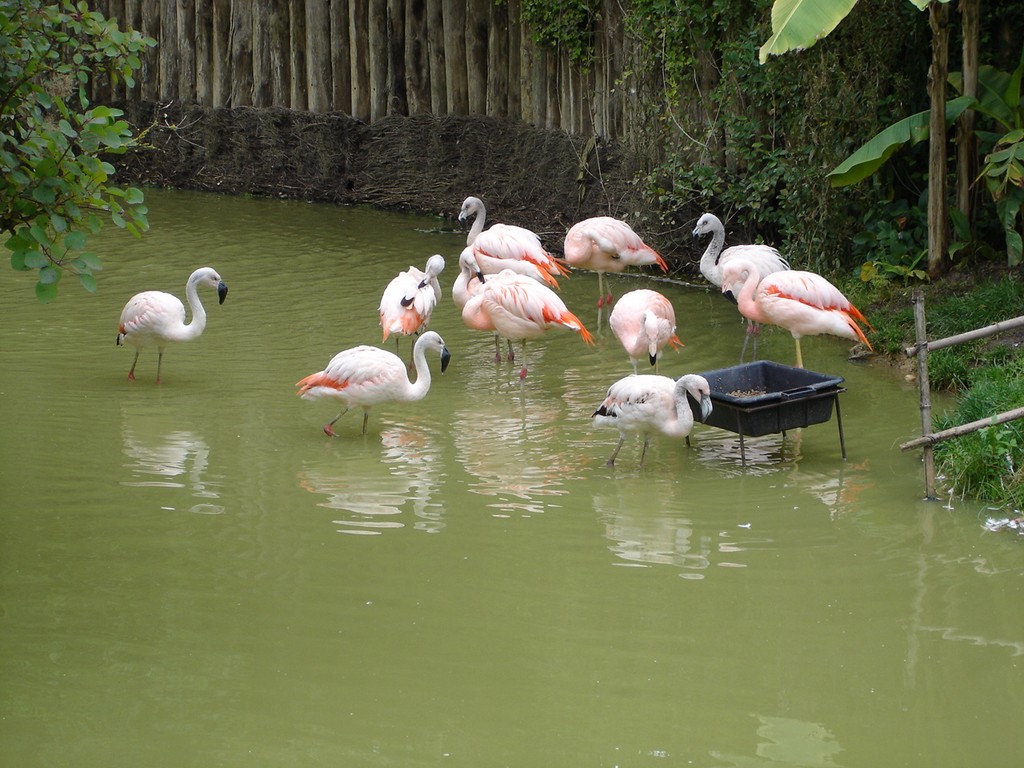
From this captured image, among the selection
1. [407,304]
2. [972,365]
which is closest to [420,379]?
[407,304]

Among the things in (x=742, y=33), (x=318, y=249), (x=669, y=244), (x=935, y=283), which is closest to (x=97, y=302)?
(x=318, y=249)

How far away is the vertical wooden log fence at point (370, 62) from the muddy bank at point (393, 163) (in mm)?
204

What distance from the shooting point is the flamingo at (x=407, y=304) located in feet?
29.7

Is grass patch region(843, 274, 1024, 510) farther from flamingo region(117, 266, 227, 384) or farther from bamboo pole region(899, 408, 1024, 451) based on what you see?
flamingo region(117, 266, 227, 384)

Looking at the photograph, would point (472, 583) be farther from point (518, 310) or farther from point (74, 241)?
point (518, 310)

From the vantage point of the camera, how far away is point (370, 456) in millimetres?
7508

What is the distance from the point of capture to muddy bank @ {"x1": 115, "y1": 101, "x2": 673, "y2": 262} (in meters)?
13.8

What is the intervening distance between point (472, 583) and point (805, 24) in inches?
165

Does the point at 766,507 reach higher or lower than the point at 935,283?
lower

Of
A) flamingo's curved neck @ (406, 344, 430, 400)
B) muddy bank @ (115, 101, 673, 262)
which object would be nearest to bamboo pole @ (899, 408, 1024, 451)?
flamingo's curved neck @ (406, 344, 430, 400)

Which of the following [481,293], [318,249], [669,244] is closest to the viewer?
[481,293]

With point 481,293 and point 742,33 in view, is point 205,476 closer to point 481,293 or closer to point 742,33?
point 481,293

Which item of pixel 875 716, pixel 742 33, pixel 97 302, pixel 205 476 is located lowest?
pixel 875 716

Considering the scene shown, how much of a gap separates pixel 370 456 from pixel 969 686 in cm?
376
